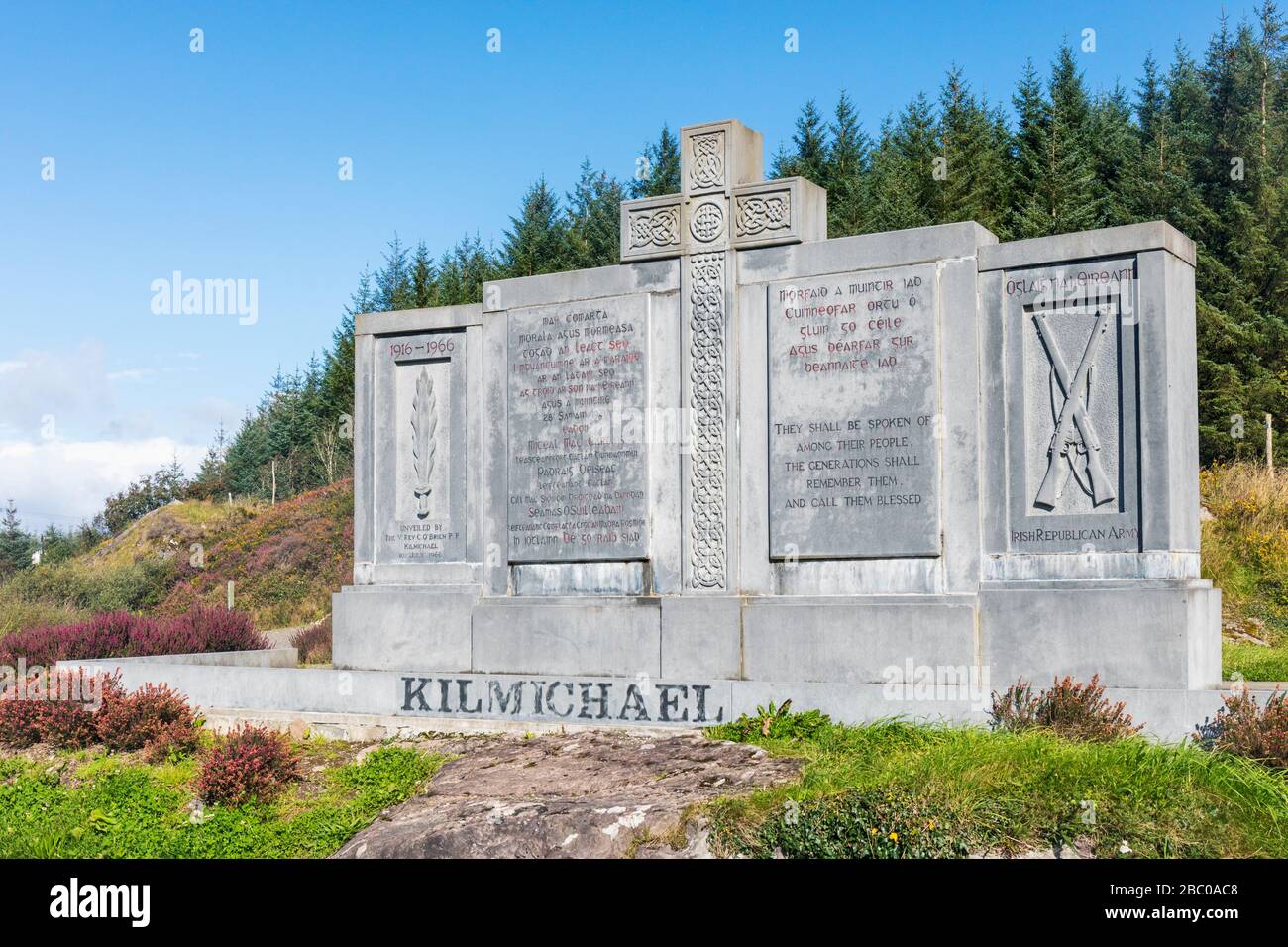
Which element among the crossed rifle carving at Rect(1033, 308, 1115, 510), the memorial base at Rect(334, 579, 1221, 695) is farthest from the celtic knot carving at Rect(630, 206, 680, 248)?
the crossed rifle carving at Rect(1033, 308, 1115, 510)

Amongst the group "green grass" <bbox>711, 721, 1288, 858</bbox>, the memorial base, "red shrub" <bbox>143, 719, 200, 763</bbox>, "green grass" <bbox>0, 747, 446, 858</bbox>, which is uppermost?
the memorial base

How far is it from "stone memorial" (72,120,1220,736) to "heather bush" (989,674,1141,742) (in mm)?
325

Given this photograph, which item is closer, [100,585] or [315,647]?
[315,647]

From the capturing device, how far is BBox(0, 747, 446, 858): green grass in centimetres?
→ 1046

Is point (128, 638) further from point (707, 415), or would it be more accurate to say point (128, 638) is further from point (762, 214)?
point (762, 214)

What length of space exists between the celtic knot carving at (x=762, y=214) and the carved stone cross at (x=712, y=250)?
11mm

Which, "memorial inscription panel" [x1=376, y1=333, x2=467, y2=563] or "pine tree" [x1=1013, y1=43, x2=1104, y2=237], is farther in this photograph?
"pine tree" [x1=1013, y1=43, x2=1104, y2=237]

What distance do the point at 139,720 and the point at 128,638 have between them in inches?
187

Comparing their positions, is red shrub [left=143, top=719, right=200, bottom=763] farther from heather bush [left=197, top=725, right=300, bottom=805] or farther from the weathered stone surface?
the weathered stone surface

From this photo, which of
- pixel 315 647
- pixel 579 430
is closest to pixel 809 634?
pixel 579 430

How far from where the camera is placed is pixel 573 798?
33.6ft

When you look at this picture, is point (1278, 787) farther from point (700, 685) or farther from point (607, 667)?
point (607, 667)

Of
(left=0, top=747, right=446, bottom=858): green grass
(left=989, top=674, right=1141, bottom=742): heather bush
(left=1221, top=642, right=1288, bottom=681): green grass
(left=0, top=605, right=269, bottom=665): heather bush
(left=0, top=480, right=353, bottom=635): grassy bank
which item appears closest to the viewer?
(left=0, top=747, right=446, bottom=858): green grass

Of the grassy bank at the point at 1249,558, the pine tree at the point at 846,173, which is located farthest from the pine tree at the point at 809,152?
the grassy bank at the point at 1249,558
